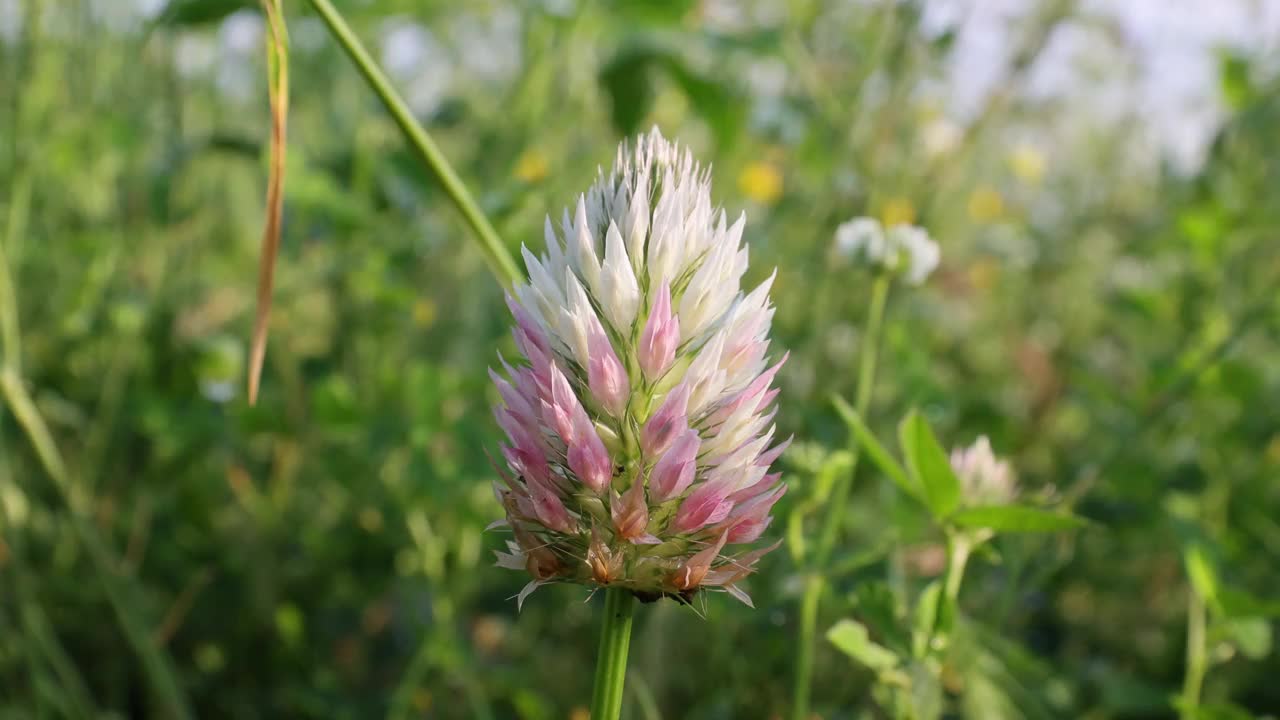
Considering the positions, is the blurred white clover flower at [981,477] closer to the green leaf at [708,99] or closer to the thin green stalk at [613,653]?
the thin green stalk at [613,653]

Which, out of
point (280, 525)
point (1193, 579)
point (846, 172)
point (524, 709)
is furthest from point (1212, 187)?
point (280, 525)

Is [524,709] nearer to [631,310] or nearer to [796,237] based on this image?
[631,310]

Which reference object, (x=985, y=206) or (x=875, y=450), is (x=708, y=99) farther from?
(x=985, y=206)

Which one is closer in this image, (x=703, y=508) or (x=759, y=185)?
(x=703, y=508)

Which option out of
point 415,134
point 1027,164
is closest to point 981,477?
point 415,134

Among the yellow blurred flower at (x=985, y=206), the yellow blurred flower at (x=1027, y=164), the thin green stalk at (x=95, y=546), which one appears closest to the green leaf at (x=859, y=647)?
the thin green stalk at (x=95, y=546)

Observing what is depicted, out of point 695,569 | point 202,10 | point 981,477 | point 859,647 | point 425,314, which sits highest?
point 202,10
